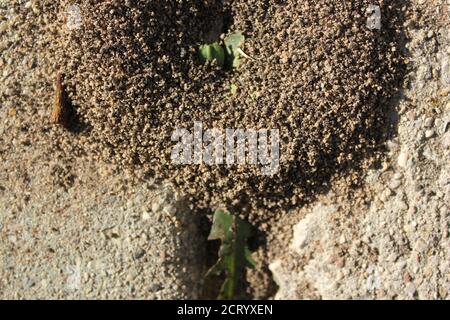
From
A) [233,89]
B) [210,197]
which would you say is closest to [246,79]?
[233,89]

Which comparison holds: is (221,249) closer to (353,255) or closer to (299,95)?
(353,255)

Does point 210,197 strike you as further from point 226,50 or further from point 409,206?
point 409,206

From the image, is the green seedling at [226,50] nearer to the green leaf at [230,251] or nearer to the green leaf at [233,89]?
the green leaf at [233,89]

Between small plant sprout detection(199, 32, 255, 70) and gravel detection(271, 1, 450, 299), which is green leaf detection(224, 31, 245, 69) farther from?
gravel detection(271, 1, 450, 299)

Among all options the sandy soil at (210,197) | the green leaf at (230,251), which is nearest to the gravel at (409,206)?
the sandy soil at (210,197)

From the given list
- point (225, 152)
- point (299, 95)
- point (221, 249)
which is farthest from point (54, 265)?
point (299, 95)

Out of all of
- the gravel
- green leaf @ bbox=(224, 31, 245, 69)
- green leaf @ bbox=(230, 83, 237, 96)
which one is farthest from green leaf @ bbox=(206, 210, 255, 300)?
green leaf @ bbox=(224, 31, 245, 69)
